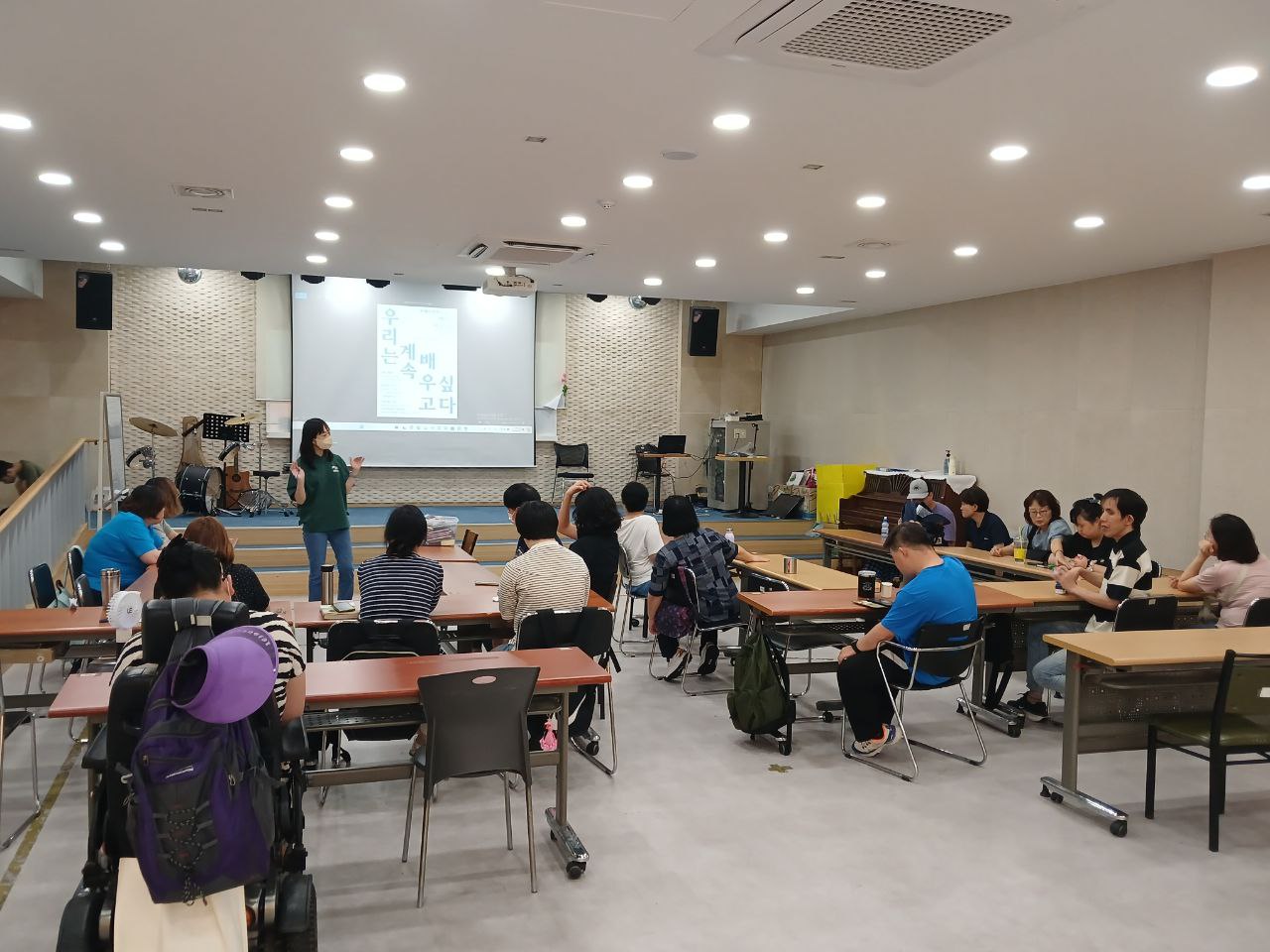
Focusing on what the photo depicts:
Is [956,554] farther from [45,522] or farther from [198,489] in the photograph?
[198,489]

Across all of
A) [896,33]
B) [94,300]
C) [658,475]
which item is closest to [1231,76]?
[896,33]

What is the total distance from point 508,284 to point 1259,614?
6.25 m

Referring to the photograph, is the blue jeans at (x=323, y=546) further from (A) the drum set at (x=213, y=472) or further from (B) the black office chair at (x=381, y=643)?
(A) the drum set at (x=213, y=472)

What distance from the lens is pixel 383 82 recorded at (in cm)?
390

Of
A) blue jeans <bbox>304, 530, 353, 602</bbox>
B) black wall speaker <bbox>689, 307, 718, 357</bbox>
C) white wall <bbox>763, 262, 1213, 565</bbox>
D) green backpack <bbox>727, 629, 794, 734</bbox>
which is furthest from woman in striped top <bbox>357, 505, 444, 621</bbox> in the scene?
black wall speaker <bbox>689, 307, 718, 357</bbox>

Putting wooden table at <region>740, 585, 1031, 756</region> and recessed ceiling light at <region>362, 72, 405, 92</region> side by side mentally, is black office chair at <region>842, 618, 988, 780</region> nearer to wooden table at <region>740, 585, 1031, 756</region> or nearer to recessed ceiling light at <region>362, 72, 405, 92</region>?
wooden table at <region>740, 585, 1031, 756</region>

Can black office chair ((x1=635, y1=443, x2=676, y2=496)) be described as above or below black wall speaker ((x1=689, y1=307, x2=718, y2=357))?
below

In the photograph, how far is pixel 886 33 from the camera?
316cm

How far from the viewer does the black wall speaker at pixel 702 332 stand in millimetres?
13367

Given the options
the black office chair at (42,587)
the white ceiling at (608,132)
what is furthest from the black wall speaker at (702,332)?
the black office chair at (42,587)

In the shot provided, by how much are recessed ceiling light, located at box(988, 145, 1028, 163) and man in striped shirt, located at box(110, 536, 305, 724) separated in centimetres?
Answer: 393

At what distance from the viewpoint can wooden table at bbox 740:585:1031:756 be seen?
500 cm

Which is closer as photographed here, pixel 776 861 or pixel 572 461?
pixel 776 861

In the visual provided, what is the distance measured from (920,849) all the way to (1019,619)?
7.48ft
